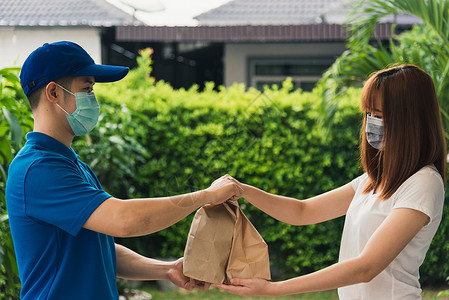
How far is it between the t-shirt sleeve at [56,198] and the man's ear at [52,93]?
21 centimetres

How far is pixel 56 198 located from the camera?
59.7 inches

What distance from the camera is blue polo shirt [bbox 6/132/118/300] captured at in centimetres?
152

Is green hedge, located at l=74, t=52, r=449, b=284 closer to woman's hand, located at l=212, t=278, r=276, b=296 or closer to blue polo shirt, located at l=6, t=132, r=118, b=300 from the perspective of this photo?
woman's hand, located at l=212, t=278, r=276, b=296

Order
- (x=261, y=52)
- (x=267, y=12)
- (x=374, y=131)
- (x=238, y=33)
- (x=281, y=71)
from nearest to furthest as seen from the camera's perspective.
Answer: (x=374, y=131), (x=238, y=33), (x=267, y=12), (x=261, y=52), (x=281, y=71)

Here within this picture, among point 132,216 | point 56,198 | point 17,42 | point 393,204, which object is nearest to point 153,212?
point 132,216

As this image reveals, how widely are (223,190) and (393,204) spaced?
0.53m

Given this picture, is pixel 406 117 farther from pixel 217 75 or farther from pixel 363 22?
pixel 217 75

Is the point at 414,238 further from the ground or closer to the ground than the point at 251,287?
further from the ground

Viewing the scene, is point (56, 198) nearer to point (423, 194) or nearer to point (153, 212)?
point (153, 212)

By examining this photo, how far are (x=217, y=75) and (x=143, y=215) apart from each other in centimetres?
914

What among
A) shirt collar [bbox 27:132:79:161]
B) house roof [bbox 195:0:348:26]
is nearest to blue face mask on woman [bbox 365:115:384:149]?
shirt collar [bbox 27:132:79:161]

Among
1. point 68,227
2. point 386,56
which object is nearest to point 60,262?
point 68,227

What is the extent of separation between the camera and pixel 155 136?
530 cm

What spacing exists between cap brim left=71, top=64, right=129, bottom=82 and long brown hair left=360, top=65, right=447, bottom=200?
0.80m
